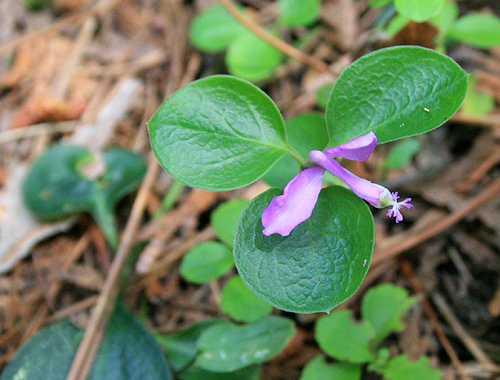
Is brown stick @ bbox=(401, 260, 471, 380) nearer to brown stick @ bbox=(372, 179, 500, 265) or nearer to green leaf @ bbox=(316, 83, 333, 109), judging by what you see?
brown stick @ bbox=(372, 179, 500, 265)

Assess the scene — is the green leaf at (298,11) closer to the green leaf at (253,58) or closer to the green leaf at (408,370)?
the green leaf at (253,58)

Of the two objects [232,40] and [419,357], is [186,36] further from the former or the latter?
[419,357]

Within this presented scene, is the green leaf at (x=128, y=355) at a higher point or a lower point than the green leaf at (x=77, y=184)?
lower

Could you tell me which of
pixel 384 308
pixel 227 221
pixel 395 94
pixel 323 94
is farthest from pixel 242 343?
pixel 323 94

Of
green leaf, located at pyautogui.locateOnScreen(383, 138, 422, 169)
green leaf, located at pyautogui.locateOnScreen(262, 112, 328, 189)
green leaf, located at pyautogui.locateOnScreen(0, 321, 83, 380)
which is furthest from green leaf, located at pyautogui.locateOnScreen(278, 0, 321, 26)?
green leaf, located at pyautogui.locateOnScreen(0, 321, 83, 380)

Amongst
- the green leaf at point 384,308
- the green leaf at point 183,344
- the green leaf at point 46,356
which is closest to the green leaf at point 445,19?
the green leaf at point 384,308

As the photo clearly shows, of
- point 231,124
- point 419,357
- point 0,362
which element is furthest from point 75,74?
point 419,357

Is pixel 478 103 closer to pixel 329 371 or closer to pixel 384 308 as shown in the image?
pixel 384 308
